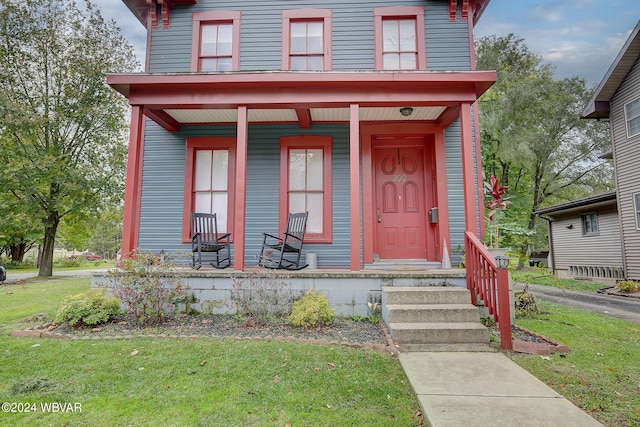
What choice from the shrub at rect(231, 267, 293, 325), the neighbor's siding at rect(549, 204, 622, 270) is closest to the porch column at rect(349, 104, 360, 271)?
the shrub at rect(231, 267, 293, 325)

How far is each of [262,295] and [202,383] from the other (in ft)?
5.42

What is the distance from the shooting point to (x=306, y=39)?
6.19 m

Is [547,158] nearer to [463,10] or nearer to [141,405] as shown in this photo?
[463,10]

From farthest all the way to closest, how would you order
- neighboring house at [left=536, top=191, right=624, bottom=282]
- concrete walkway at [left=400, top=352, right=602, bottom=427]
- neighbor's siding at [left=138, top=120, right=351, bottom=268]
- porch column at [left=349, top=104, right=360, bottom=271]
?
neighboring house at [left=536, top=191, right=624, bottom=282] < neighbor's siding at [left=138, top=120, right=351, bottom=268] < porch column at [left=349, top=104, right=360, bottom=271] < concrete walkway at [left=400, top=352, right=602, bottom=427]

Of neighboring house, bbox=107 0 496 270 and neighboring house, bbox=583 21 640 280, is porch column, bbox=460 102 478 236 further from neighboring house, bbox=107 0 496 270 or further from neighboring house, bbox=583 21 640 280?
neighboring house, bbox=583 21 640 280

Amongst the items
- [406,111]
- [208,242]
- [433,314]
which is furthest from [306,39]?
[433,314]

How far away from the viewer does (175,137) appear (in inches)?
240

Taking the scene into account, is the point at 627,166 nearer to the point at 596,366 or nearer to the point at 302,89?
the point at 596,366

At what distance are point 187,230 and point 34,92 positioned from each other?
31.1 feet

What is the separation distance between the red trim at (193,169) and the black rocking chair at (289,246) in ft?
3.08

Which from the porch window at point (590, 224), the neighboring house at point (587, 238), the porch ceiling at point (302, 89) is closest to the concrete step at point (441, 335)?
the porch ceiling at point (302, 89)

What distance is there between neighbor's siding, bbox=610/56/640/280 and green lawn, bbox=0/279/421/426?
1009 cm

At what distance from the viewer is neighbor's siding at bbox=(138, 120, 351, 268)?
578 centimetres

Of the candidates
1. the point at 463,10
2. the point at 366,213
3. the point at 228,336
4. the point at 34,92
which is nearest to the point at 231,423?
the point at 228,336
